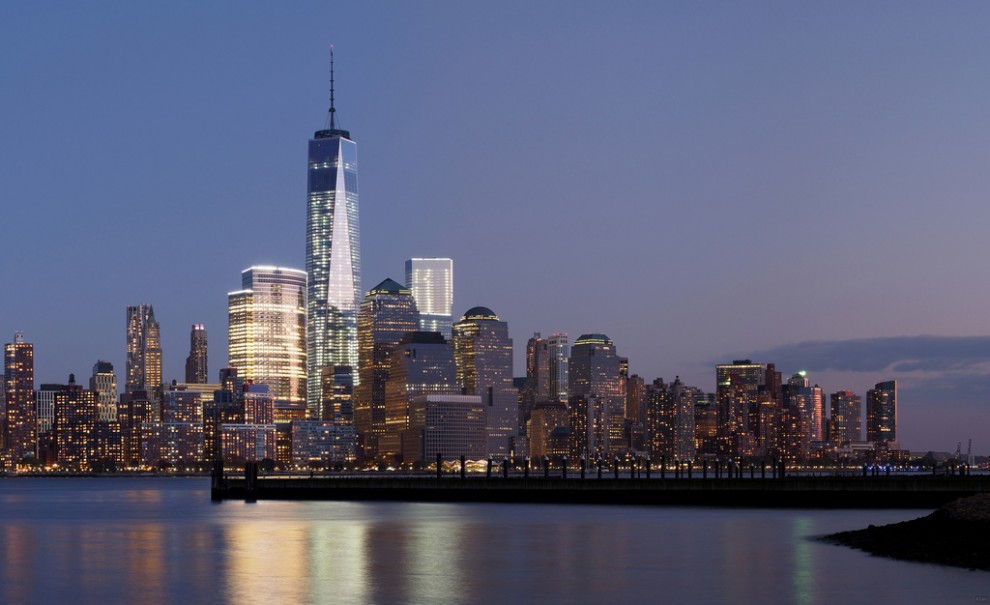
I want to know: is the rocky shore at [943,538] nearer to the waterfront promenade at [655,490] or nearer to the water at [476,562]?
the water at [476,562]

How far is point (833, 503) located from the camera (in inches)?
3979

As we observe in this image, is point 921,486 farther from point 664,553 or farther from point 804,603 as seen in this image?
point 804,603

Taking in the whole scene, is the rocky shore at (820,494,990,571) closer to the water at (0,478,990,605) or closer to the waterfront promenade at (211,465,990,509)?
the water at (0,478,990,605)

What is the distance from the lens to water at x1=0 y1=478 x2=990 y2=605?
45.1m

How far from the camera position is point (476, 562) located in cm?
5769

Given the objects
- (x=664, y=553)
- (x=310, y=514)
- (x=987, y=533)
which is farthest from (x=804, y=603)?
(x=310, y=514)

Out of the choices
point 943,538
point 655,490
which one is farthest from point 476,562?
point 655,490

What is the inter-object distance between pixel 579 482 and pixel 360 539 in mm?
56469

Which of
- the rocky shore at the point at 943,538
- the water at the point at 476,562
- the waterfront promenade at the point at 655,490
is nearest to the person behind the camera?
the water at the point at 476,562

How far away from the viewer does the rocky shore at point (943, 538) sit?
163 ft

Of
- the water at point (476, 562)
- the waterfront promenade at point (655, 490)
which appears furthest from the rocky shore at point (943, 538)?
the waterfront promenade at point (655, 490)

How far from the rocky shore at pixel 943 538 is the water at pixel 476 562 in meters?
1.15

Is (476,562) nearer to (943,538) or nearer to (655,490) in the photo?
(943,538)

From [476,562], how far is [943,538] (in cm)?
1858
